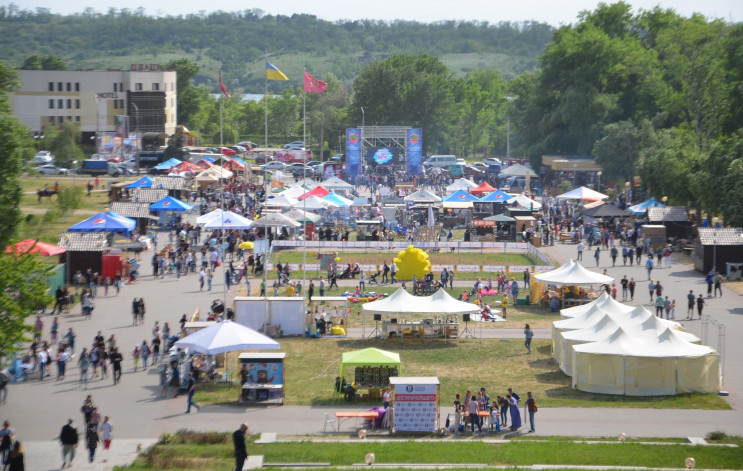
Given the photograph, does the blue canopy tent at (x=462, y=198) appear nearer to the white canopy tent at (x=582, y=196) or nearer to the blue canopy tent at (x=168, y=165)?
the white canopy tent at (x=582, y=196)

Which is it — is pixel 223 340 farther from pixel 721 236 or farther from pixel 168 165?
pixel 168 165

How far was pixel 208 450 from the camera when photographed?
70.5ft

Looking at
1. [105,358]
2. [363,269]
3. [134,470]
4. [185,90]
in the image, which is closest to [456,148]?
[185,90]

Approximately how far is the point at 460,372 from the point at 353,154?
55654mm

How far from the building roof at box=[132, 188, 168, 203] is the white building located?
50.8 meters

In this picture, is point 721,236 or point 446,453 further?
point 721,236

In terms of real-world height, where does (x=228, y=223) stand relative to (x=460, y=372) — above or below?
above

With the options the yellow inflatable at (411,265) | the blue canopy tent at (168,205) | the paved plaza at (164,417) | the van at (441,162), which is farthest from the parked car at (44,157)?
the paved plaza at (164,417)

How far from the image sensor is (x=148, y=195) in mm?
62375

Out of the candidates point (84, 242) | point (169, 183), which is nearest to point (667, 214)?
point (84, 242)

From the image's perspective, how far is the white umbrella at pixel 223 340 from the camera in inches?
1072

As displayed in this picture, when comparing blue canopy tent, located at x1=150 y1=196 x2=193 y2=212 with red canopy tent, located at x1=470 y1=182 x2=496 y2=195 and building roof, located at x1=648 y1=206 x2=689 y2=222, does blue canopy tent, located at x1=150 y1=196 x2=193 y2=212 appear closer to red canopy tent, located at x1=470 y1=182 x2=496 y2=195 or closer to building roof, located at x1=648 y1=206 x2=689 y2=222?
red canopy tent, located at x1=470 y1=182 x2=496 y2=195

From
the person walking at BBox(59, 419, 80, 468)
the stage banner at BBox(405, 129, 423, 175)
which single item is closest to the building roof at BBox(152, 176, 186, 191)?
the stage banner at BBox(405, 129, 423, 175)

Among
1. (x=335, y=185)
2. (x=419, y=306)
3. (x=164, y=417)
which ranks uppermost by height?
(x=335, y=185)
